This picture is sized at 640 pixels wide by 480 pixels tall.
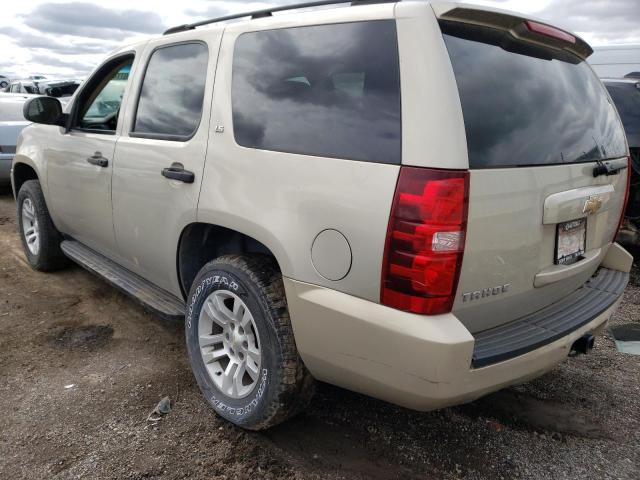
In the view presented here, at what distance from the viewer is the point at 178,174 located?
2.63 m

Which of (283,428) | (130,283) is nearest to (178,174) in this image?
(130,283)

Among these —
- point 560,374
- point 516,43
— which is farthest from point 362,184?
point 560,374

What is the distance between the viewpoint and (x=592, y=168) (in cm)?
236

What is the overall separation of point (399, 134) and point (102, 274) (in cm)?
249

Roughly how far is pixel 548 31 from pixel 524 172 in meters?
0.68

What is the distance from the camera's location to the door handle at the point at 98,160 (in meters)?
3.29

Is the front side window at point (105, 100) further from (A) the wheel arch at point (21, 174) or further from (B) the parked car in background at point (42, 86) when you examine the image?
(B) the parked car in background at point (42, 86)

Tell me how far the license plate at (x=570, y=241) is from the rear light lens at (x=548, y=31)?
0.80 metres

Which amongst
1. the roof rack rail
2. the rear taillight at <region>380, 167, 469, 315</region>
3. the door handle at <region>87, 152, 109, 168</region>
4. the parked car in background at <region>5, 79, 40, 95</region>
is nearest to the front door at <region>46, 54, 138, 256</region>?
the door handle at <region>87, 152, 109, 168</region>

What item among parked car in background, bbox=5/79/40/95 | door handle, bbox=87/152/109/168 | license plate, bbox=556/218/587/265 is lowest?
license plate, bbox=556/218/587/265

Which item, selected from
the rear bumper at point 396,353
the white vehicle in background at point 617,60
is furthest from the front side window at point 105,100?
the white vehicle in background at point 617,60

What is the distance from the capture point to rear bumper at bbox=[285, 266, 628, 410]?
1.79 meters

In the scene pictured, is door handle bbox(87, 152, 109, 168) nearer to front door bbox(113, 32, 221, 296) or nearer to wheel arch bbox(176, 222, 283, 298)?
front door bbox(113, 32, 221, 296)

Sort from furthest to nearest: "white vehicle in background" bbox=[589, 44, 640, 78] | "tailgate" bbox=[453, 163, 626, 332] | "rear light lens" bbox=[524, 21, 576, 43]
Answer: "white vehicle in background" bbox=[589, 44, 640, 78] < "rear light lens" bbox=[524, 21, 576, 43] < "tailgate" bbox=[453, 163, 626, 332]
